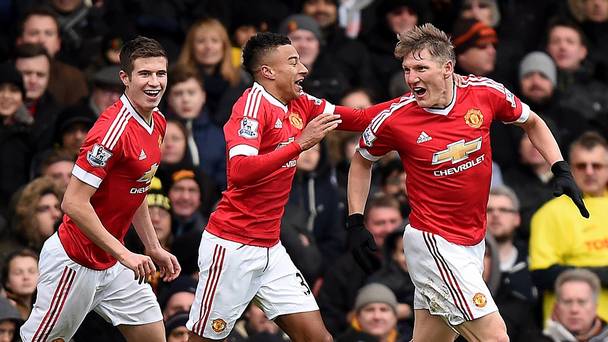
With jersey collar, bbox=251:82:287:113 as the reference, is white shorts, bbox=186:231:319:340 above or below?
below

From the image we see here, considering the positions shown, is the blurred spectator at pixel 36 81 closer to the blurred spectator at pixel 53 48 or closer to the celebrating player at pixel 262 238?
the blurred spectator at pixel 53 48

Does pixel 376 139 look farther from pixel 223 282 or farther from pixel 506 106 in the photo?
pixel 223 282

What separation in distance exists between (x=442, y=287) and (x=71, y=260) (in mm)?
2389

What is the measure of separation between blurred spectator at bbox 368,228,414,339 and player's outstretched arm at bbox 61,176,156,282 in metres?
3.86

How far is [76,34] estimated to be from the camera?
17.1 m

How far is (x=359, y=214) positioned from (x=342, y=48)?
5.98 meters

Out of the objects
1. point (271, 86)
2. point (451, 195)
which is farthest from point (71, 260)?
point (451, 195)

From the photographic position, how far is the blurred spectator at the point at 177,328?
13.1 metres

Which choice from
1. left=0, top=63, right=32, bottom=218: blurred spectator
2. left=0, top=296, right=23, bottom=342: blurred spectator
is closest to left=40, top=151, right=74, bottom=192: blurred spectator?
left=0, top=63, right=32, bottom=218: blurred spectator

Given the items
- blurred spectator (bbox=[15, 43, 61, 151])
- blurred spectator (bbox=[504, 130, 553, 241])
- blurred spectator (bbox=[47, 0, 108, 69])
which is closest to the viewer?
blurred spectator (bbox=[15, 43, 61, 151])

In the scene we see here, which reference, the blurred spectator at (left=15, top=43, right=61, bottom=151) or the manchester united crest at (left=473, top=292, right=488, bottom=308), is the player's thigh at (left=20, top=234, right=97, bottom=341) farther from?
the blurred spectator at (left=15, top=43, right=61, bottom=151)

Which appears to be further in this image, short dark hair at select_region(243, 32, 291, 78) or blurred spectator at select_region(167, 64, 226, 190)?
blurred spectator at select_region(167, 64, 226, 190)

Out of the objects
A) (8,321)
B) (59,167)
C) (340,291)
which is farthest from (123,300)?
(340,291)

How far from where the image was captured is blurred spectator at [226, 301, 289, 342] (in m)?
13.5
